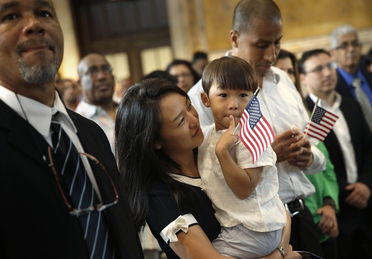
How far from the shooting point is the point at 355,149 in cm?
412

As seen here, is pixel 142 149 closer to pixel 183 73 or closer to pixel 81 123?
pixel 81 123

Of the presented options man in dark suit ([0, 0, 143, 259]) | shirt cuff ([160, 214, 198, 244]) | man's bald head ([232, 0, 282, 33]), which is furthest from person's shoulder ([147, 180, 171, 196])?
man's bald head ([232, 0, 282, 33])

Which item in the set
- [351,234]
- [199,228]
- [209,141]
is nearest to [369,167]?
[351,234]

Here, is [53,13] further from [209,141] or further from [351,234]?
[351,234]

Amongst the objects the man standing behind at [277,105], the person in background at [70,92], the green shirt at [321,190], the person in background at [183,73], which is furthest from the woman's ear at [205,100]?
the person in background at [70,92]

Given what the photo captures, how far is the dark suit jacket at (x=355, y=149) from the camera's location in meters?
4.00

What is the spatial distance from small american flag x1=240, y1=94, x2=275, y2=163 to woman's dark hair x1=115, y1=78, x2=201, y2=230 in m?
0.28

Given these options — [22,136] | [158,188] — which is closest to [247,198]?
[158,188]

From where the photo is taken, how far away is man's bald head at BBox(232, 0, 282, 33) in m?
2.61

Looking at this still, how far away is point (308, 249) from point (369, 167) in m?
1.81

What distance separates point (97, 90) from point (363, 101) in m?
2.52

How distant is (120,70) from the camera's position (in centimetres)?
1148

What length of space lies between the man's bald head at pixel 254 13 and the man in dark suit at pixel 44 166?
51.2 inches

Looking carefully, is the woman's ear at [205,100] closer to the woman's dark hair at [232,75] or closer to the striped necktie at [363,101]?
the woman's dark hair at [232,75]
